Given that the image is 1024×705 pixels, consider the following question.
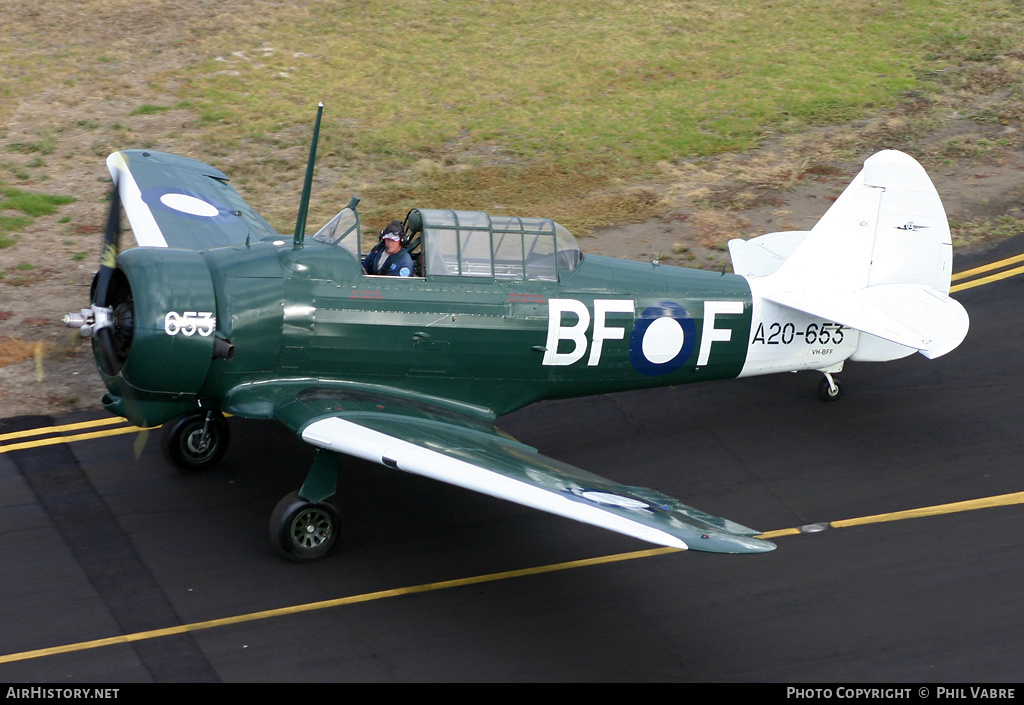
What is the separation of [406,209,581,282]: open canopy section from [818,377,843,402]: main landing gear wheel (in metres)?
3.70

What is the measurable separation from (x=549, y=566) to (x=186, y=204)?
19.8 ft

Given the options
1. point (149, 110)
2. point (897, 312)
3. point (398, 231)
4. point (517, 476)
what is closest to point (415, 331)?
point (398, 231)

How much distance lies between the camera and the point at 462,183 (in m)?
16.7

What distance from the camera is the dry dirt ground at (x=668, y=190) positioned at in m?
12.9

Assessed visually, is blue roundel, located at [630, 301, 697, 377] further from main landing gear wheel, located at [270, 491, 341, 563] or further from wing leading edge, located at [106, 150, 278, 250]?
wing leading edge, located at [106, 150, 278, 250]

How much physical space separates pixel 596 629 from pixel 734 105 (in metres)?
13.1

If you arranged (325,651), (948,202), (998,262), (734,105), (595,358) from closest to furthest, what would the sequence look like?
(325,651) < (595,358) < (998,262) < (948,202) < (734,105)

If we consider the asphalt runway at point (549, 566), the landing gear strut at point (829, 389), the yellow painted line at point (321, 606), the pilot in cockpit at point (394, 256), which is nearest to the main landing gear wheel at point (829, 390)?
the landing gear strut at point (829, 389)

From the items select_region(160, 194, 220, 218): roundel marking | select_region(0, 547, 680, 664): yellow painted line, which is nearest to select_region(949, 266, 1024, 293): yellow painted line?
select_region(0, 547, 680, 664): yellow painted line

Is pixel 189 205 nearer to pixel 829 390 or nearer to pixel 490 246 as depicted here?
pixel 490 246

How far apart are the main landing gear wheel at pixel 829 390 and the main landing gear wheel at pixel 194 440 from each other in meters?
6.65

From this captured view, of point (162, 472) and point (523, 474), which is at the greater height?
point (523, 474)
